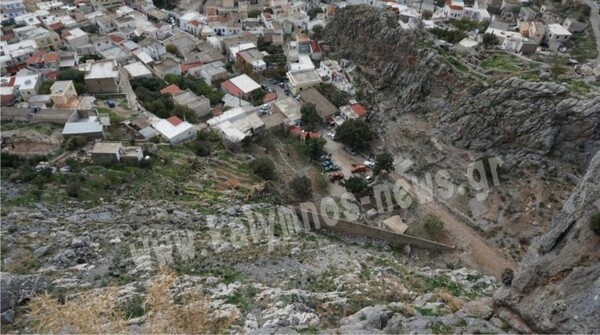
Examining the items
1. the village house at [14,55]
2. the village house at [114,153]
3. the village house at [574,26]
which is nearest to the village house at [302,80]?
the village house at [114,153]

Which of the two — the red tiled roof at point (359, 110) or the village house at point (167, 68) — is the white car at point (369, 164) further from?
the village house at point (167, 68)

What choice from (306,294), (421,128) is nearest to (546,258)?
(306,294)

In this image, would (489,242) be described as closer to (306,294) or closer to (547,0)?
(306,294)

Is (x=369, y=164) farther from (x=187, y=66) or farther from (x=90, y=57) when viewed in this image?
(x=90, y=57)

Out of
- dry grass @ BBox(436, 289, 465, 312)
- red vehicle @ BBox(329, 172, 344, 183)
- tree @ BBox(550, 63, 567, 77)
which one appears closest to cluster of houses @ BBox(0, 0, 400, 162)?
red vehicle @ BBox(329, 172, 344, 183)

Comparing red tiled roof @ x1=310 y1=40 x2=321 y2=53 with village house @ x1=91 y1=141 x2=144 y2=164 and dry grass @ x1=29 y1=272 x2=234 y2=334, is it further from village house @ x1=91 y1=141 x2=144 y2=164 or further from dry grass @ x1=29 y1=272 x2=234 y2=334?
dry grass @ x1=29 y1=272 x2=234 y2=334

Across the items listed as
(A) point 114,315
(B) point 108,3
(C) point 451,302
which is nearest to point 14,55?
(B) point 108,3
